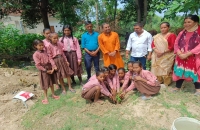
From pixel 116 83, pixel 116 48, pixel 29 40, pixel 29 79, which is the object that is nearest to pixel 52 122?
pixel 116 83

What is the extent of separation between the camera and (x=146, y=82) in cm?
323

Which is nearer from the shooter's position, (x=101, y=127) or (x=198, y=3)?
(x=101, y=127)

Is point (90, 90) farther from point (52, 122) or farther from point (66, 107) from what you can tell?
point (52, 122)

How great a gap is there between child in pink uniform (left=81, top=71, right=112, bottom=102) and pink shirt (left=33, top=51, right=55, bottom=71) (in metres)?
1.00

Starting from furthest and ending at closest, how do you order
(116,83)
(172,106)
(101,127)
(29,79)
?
(29,79), (116,83), (172,106), (101,127)

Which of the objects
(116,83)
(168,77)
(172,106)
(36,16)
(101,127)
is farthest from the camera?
(36,16)

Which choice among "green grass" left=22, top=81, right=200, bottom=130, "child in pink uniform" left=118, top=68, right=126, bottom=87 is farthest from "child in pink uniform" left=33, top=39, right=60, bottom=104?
"child in pink uniform" left=118, top=68, right=126, bottom=87

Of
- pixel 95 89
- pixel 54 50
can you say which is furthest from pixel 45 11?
pixel 95 89

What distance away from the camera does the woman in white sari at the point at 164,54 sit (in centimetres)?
355

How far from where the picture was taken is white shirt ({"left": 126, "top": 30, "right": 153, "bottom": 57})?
382 centimetres

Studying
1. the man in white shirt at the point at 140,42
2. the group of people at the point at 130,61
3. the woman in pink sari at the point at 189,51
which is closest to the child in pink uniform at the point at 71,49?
the group of people at the point at 130,61

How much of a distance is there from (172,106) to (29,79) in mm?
4101

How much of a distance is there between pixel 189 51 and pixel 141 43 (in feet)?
3.38

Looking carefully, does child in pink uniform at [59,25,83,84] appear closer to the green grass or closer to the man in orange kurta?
the man in orange kurta
